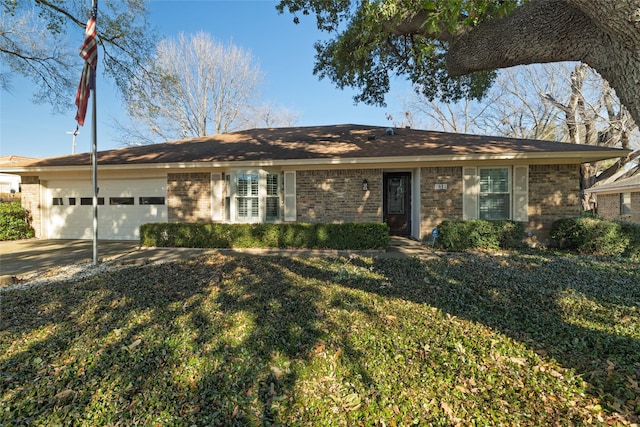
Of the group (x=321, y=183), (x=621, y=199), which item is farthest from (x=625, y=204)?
(x=321, y=183)

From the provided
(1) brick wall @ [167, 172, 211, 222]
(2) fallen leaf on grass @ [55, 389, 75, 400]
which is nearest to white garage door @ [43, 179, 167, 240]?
(1) brick wall @ [167, 172, 211, 222]

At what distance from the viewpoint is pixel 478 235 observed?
8328 millimetres

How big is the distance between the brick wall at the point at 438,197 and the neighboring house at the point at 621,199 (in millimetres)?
12285

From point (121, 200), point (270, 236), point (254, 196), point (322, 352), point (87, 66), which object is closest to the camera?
point (322, 352)

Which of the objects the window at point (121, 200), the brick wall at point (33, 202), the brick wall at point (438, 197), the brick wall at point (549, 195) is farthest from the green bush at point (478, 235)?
the brick wall at point (33, 202)

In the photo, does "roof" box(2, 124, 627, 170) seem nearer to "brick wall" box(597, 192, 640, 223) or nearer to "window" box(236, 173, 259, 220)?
"window" box(236, 173, 259, 220)

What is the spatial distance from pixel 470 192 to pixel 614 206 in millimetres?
15678

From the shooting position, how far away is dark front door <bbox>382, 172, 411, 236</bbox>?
1068 cm

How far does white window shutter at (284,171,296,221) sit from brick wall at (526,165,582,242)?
23.5ft

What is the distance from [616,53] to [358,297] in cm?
392

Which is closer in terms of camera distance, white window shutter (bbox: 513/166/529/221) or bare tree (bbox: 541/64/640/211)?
white window shutter (bbox: 513/166/529/221)

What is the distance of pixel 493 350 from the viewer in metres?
2.96

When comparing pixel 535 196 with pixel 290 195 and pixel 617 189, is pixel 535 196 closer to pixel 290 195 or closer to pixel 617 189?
pixel 290 195

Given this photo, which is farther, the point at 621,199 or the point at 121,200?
the point at 621,199
